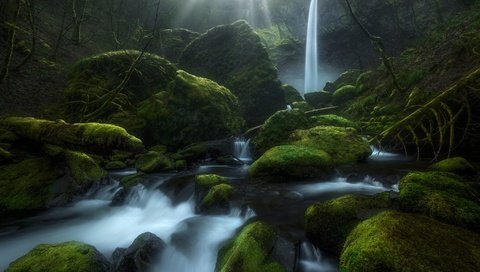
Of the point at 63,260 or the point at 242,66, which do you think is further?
the point at 242,66

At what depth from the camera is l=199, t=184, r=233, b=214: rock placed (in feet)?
21.8

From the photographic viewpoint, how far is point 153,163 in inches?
409

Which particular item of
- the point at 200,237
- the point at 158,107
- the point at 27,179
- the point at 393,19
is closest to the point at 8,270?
the point at 200,237

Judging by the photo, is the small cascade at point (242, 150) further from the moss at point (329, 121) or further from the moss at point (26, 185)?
the moss at point (26, 185)

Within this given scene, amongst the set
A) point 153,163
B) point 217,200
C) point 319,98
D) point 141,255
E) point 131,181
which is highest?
point 319,98

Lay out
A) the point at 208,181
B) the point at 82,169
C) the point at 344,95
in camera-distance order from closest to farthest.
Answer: the point at 208,181
the point at 82,169
the point at 344,95

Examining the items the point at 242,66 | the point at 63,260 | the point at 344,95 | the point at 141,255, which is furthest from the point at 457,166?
the point at 242,66

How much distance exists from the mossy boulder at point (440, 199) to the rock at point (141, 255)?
3.81 meters

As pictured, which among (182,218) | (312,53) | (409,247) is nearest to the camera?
(409,247)

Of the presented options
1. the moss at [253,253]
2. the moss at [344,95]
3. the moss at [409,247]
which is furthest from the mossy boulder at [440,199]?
the moss at [344,95]

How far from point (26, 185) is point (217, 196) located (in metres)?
4.93

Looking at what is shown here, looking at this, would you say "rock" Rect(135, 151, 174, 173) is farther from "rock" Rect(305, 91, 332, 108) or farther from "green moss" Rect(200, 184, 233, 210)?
"rock" Rect(305, 91, 332, 108)

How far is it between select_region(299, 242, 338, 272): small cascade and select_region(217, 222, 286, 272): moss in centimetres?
48

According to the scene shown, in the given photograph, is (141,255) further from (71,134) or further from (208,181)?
(71,134)
